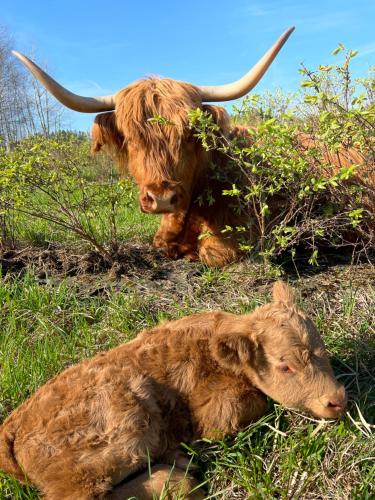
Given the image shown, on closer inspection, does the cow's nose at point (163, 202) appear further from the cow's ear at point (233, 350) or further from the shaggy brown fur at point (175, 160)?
the cow's ear at point (233, 350)

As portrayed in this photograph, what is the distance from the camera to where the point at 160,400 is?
218 cm

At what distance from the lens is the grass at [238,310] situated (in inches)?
79.4

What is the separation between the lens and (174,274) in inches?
164

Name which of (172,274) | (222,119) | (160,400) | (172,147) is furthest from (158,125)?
(160,400)

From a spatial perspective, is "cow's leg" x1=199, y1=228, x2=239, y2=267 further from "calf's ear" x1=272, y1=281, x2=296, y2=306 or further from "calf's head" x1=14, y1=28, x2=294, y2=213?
"calf's ear" x1=272, y1=281, x2=296, y2=306

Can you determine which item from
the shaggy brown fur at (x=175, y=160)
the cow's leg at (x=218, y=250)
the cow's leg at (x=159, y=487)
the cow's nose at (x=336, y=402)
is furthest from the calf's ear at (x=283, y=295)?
the cow's leg at (x=218, y=250)

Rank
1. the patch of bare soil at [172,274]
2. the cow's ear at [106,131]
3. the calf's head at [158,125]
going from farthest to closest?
1. the cow's ear at [106,131]
2. the calf's head at [158,125]
3. the patch of bare soil at [172,274]

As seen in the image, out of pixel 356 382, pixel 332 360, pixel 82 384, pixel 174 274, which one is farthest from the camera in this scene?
pixel 174 274

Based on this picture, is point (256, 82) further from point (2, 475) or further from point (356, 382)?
point (2, 475)

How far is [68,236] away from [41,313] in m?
1.89

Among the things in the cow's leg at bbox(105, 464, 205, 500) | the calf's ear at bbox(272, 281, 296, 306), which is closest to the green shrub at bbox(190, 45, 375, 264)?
the calf's ear at bbox(272, 281, 296, 306)

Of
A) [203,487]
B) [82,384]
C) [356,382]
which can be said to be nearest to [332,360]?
[356,382]

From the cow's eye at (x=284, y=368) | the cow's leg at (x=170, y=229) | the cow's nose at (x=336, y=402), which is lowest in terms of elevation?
the cow's nose at (x=336, y=402)

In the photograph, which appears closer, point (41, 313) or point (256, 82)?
point (41, 313)
